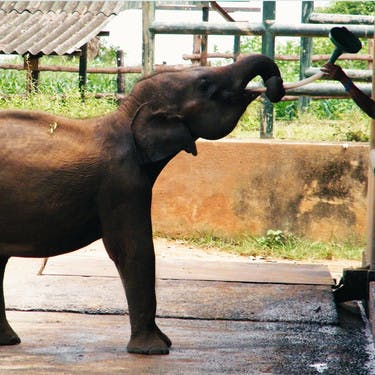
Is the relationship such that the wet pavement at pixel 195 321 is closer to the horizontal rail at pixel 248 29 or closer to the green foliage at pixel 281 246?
the green foliage at pixel 281 246

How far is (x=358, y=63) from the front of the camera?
1872cm

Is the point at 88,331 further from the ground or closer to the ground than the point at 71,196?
closer to the ground

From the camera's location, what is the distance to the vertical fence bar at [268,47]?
10344 mm

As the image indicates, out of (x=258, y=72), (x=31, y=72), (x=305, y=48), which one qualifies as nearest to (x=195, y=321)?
(x=258, y=72)

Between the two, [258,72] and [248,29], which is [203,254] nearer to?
[248,29]

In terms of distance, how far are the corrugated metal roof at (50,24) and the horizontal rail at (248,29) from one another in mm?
3202

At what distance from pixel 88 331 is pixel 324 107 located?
10352 millimetres

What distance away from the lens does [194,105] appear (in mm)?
5453

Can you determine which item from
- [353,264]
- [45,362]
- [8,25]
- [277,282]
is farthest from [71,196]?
[8,25]

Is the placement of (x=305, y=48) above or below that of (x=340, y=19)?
below

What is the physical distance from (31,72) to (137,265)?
833cm

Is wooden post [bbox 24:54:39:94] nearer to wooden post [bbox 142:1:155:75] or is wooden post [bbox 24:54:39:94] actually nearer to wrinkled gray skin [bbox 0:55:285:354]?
wooden post [bbox 142:1:155:75]

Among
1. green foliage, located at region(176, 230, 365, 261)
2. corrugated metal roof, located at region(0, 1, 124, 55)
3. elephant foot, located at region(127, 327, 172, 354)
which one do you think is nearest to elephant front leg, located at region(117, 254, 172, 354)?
elephant foot, located at region(127, 327, 172, 354)

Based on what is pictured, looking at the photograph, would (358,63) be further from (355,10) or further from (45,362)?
(45,362)
